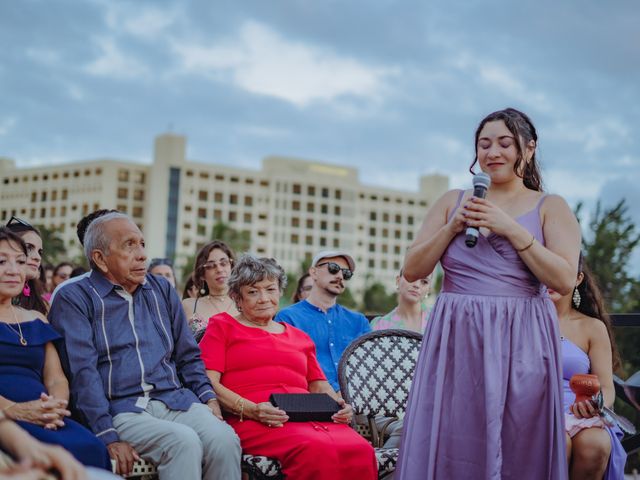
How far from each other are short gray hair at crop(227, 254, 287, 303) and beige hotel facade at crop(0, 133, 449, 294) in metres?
102

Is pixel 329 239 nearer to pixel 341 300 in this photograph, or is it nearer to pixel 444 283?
pixel 341 300

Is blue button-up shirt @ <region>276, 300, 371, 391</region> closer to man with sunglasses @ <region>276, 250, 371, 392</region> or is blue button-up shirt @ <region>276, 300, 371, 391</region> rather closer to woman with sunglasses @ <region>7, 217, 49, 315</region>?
man with sunglasses @ <region>276, 250, 371, 392</region>

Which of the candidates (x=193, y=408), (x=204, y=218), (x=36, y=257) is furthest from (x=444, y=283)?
(x=204, y=218)

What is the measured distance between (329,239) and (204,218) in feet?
64.0

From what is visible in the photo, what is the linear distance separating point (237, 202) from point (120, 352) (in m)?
114

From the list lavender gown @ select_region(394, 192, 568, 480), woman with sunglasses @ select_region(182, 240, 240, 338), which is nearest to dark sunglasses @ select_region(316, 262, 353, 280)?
woman with sunglasses @ select_region(182, 240, 240, 338)

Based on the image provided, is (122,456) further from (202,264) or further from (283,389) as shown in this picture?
(202,264)

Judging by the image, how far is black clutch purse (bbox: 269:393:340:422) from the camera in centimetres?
455

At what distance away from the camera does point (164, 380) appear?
448 cm

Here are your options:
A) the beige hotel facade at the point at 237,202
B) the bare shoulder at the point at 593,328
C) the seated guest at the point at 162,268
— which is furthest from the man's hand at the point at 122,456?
the beige hotel facade at the point at 237,202

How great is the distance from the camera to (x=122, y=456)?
4.00 meters

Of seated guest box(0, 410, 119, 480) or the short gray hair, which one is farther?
the short gray hair

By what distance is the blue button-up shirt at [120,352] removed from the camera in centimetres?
418

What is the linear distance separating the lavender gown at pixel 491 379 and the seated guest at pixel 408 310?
3212 mm
